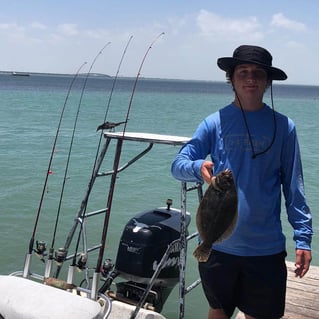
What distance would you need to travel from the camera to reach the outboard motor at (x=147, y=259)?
165 inches

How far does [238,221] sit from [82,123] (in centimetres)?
2590

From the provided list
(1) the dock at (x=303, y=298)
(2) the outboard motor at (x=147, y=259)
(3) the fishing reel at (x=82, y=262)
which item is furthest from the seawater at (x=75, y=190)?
(3) the fishing reel at (x=82, y=262)

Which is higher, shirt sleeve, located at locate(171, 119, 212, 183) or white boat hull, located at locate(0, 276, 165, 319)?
shirt sleeve, located at locate(171, 119, 212, 183)

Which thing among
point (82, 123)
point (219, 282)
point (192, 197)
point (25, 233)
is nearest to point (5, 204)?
point (25, 233)

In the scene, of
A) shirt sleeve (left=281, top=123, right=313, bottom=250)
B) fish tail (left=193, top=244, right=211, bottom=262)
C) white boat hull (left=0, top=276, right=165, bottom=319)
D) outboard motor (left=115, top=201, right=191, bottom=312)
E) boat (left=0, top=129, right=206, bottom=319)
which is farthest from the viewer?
outboard motor (left=115, top=201, right=191, bottom=312)

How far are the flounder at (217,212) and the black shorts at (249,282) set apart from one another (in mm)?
207

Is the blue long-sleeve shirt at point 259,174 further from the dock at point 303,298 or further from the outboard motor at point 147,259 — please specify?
the dock at point 303,298

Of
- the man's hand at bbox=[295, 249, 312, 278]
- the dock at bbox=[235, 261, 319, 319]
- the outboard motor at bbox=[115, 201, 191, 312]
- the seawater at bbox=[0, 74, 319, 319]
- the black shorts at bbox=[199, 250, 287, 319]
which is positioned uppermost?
the man's hand at bbox=[295, 249, 312, 278]

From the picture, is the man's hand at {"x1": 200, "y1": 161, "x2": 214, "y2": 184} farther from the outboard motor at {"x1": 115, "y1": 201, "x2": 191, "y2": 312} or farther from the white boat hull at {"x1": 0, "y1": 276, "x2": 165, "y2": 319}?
the outboard motor at {"x1": 115, "y1": 201, "x2": 191, "y2": 312}

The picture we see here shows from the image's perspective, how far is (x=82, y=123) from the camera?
28188 mm

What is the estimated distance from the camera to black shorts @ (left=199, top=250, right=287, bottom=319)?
9.53 ft

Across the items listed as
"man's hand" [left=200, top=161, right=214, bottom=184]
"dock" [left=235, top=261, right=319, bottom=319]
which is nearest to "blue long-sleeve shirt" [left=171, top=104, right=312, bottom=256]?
"man's hand" [left=200, top=161, right=214, bottom=184]

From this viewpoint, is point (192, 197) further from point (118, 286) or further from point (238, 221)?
point (238, 221)

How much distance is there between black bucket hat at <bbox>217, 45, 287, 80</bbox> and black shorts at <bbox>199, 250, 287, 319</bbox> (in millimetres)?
1094
